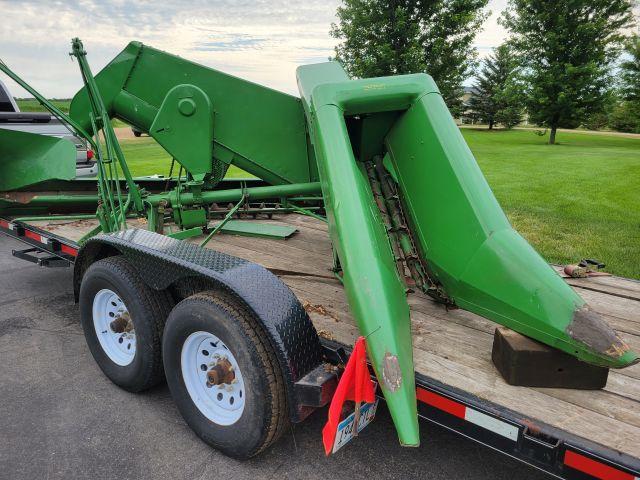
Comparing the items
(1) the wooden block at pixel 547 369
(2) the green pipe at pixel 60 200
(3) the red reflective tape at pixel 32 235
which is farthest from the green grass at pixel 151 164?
(1) the wooden block at pixel 547 369

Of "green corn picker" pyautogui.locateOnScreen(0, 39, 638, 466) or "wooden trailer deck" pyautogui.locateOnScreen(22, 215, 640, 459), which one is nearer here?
"wooden trailer deck" pyautogui.locateOnScreen(22, 215, 640, 459)

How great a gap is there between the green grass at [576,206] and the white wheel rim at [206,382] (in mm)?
4609

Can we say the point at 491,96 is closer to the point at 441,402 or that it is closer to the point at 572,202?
the point at 572,202

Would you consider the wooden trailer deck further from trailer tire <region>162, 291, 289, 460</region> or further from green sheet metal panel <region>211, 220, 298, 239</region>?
trailer tire <region>162, 291, 289, 460</region>

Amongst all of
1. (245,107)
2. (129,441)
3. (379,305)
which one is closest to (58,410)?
(129,441)

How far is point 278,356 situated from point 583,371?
1257 millimetres

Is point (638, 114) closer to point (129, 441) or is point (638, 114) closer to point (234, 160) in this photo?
point (234, 160)

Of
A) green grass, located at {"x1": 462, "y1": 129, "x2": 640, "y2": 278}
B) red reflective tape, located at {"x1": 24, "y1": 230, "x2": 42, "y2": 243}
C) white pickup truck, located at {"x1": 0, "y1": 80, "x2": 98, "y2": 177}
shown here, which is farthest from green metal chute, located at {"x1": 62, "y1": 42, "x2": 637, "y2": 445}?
green grass, located at {"x1": 462, "y1": 129, "x2": 640, "y2": 278}

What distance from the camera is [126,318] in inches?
117

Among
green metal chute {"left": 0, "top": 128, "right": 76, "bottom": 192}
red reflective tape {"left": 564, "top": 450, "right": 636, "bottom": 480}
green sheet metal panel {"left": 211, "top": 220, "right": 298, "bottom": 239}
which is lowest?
red reflective tape {"left": 564, "top": 450, "right": 636, "bottom": 480}

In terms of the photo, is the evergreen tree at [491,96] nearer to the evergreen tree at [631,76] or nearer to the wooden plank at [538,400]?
the evergreen tree at [631,76]

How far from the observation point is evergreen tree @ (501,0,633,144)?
83.6 feet

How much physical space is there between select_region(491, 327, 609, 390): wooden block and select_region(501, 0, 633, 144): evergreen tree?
27185 mm

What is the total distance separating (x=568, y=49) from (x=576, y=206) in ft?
69.9
